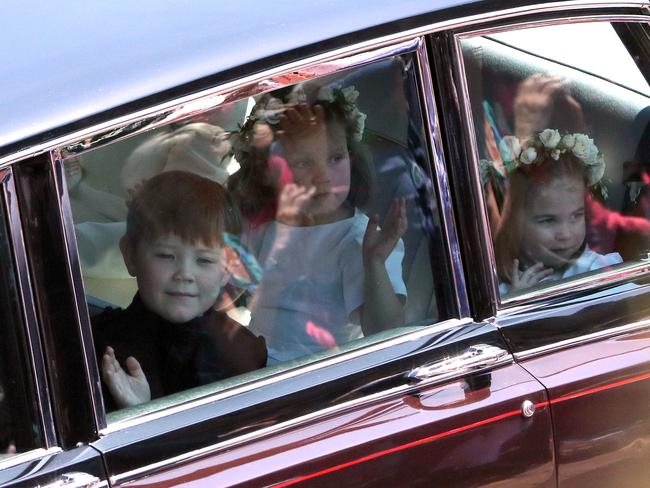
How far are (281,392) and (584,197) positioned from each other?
96cm

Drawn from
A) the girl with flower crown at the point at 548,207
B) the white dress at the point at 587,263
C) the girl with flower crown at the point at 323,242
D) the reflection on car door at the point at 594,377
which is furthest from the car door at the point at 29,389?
the white dress at the point at 587,263

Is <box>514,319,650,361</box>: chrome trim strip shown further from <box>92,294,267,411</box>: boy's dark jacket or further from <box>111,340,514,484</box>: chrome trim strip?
<box>92,294,267,411</box>: boy's dark jacket

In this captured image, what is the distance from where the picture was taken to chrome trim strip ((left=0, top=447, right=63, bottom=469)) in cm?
212

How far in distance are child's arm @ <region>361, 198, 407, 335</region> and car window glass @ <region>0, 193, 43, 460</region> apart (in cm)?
74

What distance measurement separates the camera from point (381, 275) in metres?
2.64

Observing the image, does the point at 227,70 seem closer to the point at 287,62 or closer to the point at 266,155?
the point at 287,62

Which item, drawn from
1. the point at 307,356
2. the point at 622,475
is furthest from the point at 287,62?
the point at 622,475

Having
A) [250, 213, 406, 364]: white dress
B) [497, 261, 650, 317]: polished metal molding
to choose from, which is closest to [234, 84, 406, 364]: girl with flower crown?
[250, 213, 406, 364]: white dress

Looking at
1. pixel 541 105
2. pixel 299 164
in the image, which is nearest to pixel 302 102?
pixel 299 164

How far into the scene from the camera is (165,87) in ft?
7.20

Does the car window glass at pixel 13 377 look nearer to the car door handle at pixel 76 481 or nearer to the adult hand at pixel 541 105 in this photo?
the car door handle at pixel 76 481

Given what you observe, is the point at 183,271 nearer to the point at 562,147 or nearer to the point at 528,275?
the point at 528,275

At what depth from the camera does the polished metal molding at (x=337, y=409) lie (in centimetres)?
219

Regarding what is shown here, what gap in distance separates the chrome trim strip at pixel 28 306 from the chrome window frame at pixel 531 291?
3.01 ft
